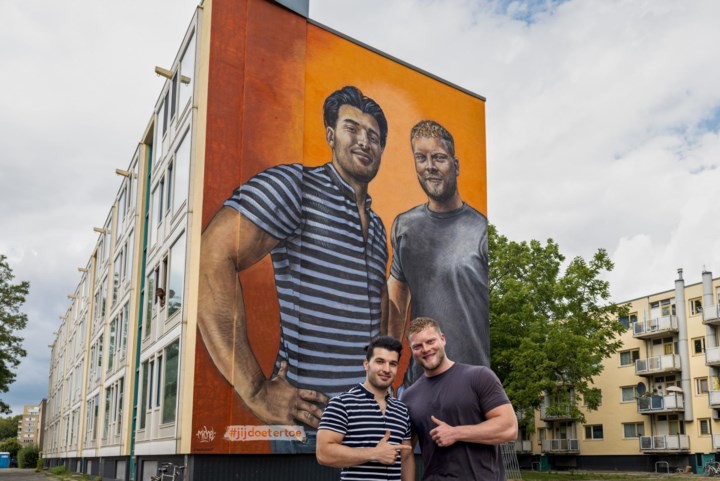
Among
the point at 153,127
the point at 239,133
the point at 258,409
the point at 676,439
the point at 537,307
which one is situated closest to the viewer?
A: the point at 258,409

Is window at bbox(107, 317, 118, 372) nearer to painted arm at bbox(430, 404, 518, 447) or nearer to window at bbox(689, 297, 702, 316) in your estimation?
painted arm at bbox(430, 404, 518, 447)

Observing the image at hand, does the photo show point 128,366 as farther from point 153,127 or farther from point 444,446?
point 444,446

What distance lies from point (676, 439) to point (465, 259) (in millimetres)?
29169

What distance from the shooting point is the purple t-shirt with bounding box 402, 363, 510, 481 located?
4.73 metres

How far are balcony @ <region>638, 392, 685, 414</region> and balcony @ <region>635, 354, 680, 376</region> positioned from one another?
1.71m

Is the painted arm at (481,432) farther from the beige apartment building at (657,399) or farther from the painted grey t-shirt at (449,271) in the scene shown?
the beige apartment building at (657,399)

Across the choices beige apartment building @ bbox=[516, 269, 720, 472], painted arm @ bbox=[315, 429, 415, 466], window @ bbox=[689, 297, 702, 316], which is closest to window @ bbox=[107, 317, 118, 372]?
beige apartment building @ bbox=[516, 269, 720, 472]

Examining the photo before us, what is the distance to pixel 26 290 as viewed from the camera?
45.6 meters

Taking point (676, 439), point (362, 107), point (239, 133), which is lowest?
point (676, 439)

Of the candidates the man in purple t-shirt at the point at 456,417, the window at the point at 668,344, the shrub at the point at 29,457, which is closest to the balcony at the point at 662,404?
the window at the point at 668,344

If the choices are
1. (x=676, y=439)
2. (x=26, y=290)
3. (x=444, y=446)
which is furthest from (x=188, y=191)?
(x=676, y=439)

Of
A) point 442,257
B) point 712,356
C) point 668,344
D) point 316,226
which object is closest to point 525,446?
point 668,344

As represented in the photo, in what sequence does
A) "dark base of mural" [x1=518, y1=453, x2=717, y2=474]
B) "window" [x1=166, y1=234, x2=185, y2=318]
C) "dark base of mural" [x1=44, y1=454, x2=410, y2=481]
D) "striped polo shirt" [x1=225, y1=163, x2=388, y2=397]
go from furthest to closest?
"dark base of mural" [x1=518, y1=453, x2=717, y2=474], "window" [x1=166, y1=234, x2=185, y2=318], "striped polo shirt" [x1=225, y1=163, x2=388, y2=397], "dark base of mural" [x1=44, y1=454, x2=410, y2=481]
